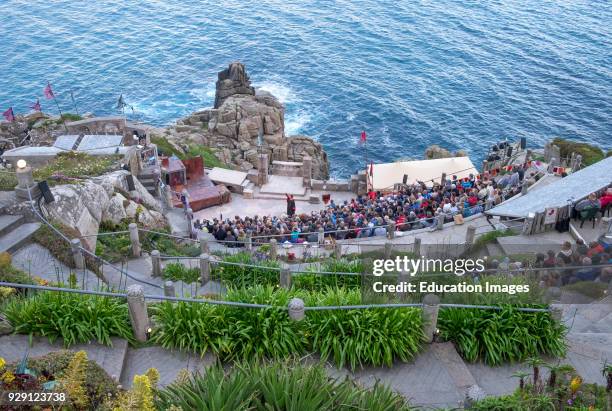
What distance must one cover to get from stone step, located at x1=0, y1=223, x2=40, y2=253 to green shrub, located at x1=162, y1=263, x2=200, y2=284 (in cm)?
418

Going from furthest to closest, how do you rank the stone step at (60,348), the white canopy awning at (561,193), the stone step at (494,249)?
the white canopy awning at (561,193) < the stone step at (494,249) < the stone step at (60,348)

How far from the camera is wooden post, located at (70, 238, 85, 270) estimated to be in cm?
1712

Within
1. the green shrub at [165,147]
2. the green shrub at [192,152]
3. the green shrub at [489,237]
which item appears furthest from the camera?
the green shrub at [192,152]

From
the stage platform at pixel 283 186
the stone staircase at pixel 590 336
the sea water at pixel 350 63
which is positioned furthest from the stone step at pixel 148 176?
the sea water at pixel 350 63

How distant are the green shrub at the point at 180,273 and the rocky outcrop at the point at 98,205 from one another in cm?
284

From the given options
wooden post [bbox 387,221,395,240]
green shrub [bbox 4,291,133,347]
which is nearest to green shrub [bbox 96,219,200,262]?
wooden post [bbox 387,221,395,240]

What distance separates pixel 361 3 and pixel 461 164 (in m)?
65.1

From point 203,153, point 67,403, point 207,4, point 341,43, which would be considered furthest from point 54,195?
point 207,4

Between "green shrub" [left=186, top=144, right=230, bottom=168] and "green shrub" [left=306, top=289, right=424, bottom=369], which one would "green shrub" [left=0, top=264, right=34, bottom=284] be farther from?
"green shrub" [left=186, top=144, right=230, bottom=168]

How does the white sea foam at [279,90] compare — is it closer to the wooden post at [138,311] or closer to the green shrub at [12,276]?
the green shrub at [12,276]

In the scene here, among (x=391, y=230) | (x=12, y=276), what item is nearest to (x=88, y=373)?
(x=12, y=276)

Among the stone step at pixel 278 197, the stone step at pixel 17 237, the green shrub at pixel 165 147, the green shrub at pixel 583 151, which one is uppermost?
the stone step at pixel 17 237

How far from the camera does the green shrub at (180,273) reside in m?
18.4

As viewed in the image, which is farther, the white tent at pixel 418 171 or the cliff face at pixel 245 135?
the cliff face at pixel 245 135
